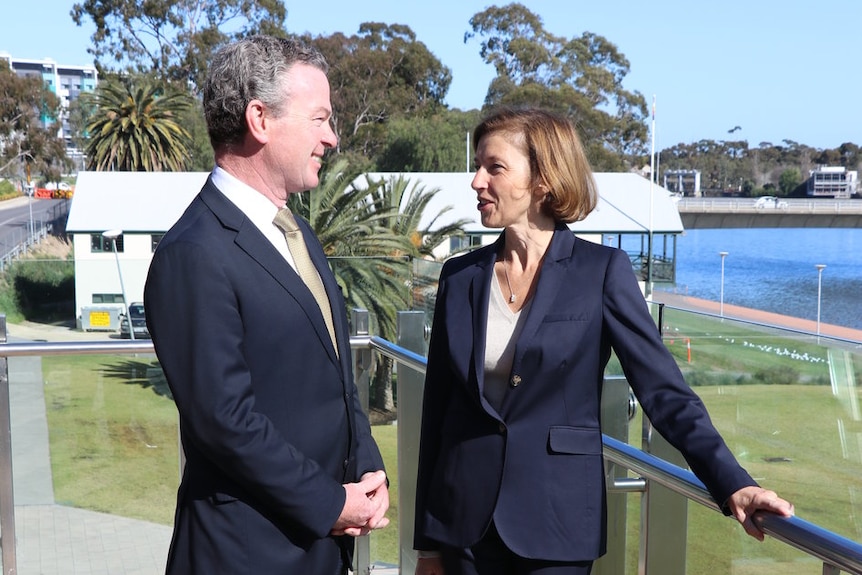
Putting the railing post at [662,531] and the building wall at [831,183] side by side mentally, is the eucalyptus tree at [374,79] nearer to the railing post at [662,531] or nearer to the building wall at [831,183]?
the railing post at [662,531]

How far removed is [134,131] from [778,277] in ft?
144

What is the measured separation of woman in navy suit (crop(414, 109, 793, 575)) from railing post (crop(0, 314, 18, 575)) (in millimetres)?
1917

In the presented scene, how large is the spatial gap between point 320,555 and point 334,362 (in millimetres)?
357

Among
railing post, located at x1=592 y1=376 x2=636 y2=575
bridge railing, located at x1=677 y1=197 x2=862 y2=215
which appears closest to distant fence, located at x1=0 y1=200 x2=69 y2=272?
railing post, located at x1=592 y1=376 x2=636 y2=575

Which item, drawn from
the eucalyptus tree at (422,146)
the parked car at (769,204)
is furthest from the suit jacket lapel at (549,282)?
the parked car at (769,204)

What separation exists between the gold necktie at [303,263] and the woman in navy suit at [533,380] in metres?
0.27

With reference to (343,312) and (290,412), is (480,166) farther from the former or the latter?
(290,412)

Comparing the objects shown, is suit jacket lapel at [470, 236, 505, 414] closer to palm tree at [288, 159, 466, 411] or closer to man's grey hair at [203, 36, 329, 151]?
man's grey hair at [203, 36, 329, 151]

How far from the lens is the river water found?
5062 cm

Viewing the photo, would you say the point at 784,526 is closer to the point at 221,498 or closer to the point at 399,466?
the point at 221,498

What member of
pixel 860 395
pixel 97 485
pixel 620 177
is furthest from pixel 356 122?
pixel 97 485

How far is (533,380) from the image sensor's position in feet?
5.97

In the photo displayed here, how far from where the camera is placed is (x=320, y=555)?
5.81 ft

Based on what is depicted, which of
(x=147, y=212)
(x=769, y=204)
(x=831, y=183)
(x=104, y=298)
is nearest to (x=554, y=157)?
(x=104, y=298)
